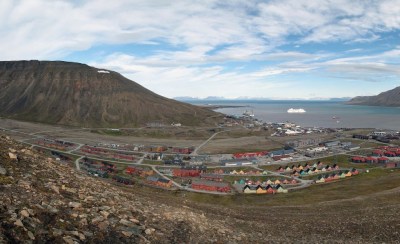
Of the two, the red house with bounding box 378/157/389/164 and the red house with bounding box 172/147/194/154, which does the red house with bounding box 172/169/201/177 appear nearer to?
the red house with bounding box 172/147/194/154

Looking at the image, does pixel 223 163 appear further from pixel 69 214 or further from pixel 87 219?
→ pixel 69 214

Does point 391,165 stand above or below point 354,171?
above

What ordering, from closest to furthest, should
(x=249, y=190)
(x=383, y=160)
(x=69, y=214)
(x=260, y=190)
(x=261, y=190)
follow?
(x=69, y=214)
(x=261, y=190)
(x=260, y=190)
(x=249, y=190)
(x=383, y=160)

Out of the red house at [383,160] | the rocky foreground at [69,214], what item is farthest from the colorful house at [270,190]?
the rocky foreground at [69,214]

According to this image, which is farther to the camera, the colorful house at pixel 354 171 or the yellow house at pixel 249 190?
the colorful house at pixel 354 171

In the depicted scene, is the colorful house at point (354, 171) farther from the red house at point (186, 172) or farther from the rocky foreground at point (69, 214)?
the rocky foreground at point (69, 214)

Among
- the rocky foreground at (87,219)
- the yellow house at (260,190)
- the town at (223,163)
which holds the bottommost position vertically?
the yellow house at (260,190)

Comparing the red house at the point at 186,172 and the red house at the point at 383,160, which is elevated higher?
the red house at the point at 383,160

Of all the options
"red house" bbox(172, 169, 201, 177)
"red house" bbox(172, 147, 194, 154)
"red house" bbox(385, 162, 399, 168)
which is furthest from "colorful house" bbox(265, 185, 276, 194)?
"red house" bbox(172, 147, 194, 154)

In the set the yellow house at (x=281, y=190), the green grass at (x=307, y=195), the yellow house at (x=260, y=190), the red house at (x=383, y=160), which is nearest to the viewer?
the green grass at (x=307, y=195)

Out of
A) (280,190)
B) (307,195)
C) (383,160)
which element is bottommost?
(280,190)

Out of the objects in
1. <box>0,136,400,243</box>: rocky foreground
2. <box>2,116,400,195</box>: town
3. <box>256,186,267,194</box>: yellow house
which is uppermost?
<box>0,136,400,243</box>: rocky foreground

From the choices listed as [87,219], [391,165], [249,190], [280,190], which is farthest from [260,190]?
[87,219]

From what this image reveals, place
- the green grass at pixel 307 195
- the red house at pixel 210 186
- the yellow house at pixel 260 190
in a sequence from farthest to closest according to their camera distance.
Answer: the red house at pixel 210 186 → the yellow house at pixel 260 190 → the green grass at pixel 307 195
